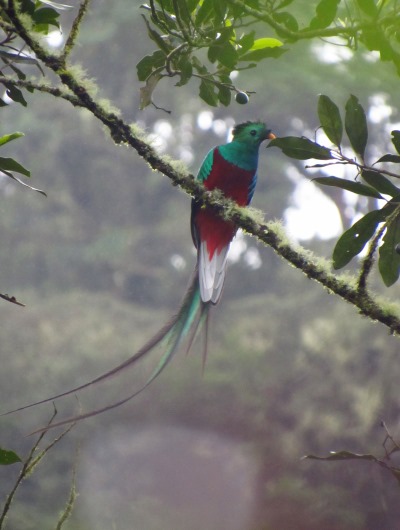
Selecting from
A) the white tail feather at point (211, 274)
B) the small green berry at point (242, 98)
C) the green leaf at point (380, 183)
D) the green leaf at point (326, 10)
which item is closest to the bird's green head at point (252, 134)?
the white tail feather at point (211, 274)

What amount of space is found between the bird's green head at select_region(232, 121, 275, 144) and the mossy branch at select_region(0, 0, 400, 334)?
64cm

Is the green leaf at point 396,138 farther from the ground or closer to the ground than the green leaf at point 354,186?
farther from the ground

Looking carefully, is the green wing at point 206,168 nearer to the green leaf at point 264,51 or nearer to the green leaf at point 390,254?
the green leaf at point 264,51

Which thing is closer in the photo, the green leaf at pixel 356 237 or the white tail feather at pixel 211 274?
the green leaf at pixel 356 237

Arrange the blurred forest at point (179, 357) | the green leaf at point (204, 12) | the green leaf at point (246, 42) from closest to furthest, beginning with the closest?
the green leaf at point (204, 12), the green leaf at point (246, 42), the blurred forest at point (179, 357)

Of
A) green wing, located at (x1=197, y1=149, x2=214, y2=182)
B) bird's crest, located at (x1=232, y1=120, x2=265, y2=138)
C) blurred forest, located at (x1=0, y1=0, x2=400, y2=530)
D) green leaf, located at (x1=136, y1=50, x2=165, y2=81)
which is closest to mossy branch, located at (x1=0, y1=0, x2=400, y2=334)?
green leaf, located at (x1=136, y1=50, x2=165, y2=81)

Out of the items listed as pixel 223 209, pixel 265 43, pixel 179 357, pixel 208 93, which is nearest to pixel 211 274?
pixel 223 209

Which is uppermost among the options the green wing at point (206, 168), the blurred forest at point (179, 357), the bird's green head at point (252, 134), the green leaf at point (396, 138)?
the blurred forest at point (179, 357)

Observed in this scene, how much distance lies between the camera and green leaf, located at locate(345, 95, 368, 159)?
1.11 metres

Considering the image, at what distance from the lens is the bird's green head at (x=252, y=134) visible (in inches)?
76.9

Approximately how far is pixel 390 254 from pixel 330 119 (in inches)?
9.8

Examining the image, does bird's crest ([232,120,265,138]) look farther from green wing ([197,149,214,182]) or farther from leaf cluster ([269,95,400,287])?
leaf cluster ([269,95,400,287])

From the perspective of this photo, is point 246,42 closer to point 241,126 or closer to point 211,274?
point 211,274

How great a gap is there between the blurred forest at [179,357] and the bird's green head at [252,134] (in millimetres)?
2639
